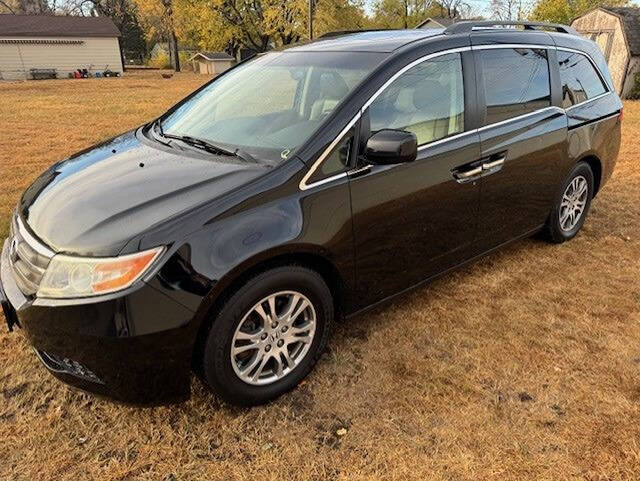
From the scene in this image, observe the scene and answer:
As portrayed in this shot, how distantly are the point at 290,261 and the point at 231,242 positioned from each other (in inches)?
14.0

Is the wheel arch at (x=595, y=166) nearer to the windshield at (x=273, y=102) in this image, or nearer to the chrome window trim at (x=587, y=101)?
the chrome window trim at (x=587, y=101)

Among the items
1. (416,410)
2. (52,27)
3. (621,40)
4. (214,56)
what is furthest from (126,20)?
(416,410)

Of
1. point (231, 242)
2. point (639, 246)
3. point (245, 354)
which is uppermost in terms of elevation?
point (231, 242)

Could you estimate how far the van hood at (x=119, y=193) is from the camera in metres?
2.10

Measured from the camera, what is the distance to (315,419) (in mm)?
2416

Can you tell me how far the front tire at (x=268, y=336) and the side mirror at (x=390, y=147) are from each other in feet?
2.17

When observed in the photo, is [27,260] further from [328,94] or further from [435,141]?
[435,141]

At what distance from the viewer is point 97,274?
77.7 inches

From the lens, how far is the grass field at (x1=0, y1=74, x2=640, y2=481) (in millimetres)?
2154

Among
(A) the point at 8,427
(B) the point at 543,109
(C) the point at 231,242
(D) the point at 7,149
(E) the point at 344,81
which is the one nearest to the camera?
(C) the point at 231,242

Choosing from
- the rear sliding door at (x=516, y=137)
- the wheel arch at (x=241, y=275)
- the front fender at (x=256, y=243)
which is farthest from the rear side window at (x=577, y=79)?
the wheel arch at (x=241, y=275)

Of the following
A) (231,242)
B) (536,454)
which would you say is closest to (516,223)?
(536,454)

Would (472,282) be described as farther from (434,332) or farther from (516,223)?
(434,332)

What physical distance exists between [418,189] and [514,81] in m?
1.25
